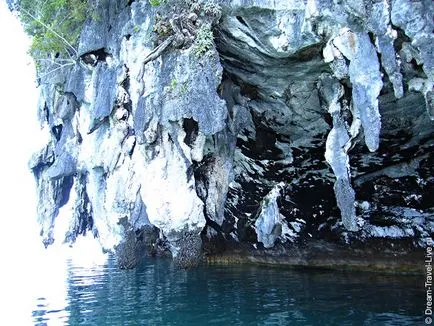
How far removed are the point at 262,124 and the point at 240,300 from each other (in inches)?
294

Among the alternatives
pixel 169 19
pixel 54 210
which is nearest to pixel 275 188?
pixel 169 19

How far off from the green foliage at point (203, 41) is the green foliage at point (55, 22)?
7097 millimetres

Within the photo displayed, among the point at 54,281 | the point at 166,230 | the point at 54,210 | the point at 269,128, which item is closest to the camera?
the point at 166,230

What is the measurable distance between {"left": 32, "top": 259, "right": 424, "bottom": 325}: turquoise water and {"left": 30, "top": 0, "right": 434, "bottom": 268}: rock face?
1.90 meters

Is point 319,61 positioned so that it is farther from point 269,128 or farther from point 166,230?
point 166,230

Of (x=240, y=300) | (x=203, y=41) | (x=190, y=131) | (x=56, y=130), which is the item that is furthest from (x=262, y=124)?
(x=56, y=130)

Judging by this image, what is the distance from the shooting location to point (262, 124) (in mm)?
18141

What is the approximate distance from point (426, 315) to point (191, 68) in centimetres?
1106

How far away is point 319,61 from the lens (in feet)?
44.3

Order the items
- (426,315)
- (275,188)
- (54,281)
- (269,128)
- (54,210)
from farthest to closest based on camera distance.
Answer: (54,210) < (54,281) < (275,188) < (269,128) < (426,315)

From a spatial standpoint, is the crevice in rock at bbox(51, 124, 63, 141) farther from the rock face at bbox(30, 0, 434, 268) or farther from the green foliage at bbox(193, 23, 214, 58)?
the green foliage at bbox(193, 23, 214, 58)

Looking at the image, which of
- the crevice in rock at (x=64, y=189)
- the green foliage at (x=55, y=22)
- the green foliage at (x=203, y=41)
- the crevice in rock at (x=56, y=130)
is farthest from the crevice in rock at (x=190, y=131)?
the crevice in rock at (x=64, y=189)

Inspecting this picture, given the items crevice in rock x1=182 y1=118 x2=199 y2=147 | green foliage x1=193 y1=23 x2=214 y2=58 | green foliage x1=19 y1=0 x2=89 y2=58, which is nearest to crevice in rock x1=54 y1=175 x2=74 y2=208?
green foliage x1=19 y1=0 x2=89 y2=58

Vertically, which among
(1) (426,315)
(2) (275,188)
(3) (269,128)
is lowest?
(1) (426,315)
